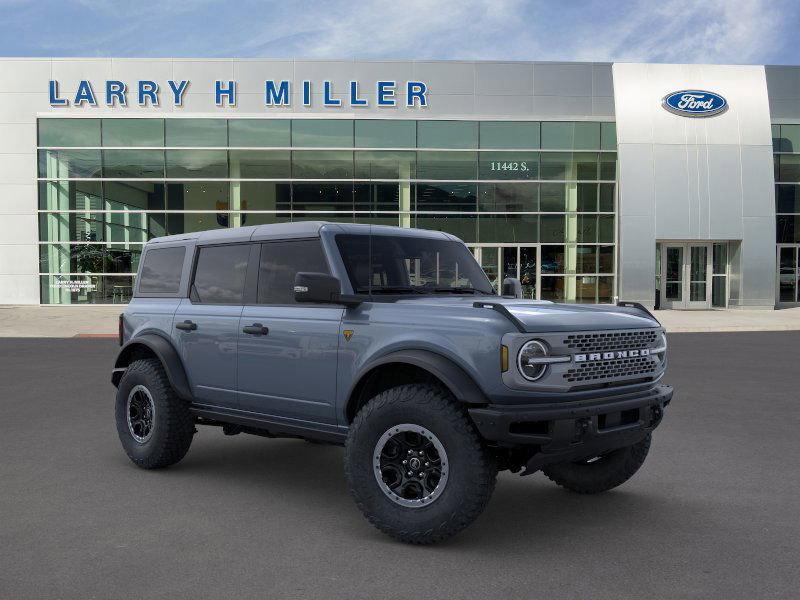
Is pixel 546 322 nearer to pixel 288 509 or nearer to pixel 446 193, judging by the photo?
pixel 288 509

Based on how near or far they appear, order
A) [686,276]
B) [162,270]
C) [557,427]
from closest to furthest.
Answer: [557,427] < [162,270] < [686,276]

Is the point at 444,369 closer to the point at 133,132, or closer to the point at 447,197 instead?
the point at 447,197

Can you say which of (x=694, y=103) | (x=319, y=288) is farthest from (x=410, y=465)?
(x=694, y=103)

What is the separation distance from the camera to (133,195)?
97.5 ft

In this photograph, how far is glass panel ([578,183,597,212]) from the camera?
30.3 metres

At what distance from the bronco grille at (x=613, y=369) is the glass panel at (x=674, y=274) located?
26164 millimetres

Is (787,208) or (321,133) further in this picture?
(787,208)

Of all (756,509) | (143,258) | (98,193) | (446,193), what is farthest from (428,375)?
(98,193)

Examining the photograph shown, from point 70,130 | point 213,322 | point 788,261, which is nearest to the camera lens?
point 213,322

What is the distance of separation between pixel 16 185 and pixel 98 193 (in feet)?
10.2

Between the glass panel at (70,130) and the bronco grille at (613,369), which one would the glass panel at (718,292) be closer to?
the glass panel at (70,130)

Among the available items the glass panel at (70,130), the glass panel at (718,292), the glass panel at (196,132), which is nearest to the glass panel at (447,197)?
the glass panel at (196,132)

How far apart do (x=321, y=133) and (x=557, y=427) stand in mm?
26662

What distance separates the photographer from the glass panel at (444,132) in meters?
29.8
